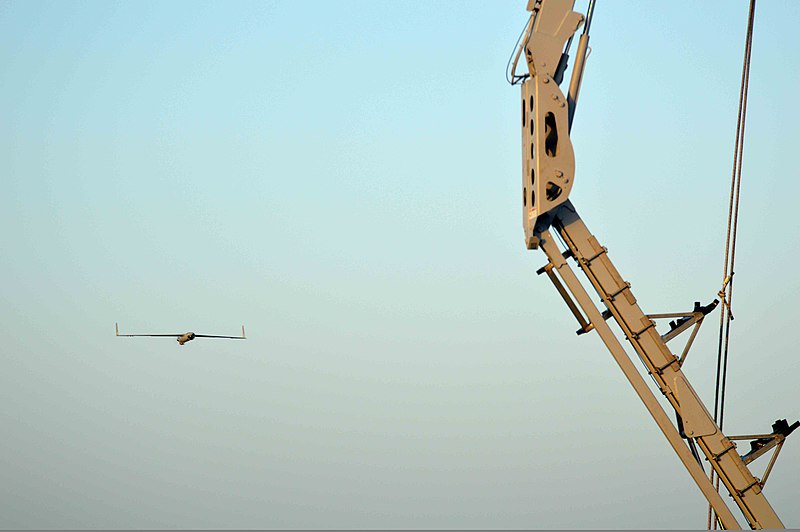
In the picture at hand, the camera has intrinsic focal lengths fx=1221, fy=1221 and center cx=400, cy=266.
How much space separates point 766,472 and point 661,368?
5.41 ft

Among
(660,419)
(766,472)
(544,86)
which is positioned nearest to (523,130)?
(544,86)

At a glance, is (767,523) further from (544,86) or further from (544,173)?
(544,86)

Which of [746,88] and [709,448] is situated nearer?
[709,448]

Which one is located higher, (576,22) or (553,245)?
(576,22)

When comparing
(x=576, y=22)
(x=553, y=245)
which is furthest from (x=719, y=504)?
(x=576, y=22)

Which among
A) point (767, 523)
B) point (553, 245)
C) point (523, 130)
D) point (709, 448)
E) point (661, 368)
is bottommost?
point (767, 523)

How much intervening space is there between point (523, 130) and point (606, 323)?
2.39m

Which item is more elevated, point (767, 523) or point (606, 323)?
point (606, 323)

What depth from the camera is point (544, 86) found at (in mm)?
13633

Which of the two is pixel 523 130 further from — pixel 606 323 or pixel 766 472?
pixel 766 472

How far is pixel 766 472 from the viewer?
44.8ft

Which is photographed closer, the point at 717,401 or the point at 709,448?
the point at 709,448

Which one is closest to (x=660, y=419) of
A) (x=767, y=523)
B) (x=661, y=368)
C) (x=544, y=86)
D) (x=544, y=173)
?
(x=661, y=368)

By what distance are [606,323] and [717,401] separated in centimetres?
218
